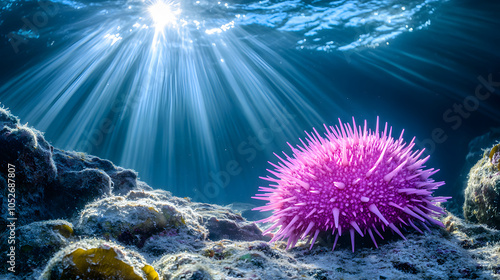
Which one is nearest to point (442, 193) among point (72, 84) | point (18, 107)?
point (72, 84)

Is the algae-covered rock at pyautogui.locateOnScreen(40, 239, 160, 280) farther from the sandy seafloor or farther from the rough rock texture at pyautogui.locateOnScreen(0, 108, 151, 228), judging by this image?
the rough rock texture at pyautogui.locateOnScreen(0, 108, 151, 228)

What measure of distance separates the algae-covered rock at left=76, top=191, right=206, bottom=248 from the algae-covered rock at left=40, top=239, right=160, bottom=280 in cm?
78

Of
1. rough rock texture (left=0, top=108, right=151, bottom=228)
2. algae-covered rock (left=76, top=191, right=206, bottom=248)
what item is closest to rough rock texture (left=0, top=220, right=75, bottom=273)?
algae-covered rock (left=76, top=191, right=206, bottom=248)

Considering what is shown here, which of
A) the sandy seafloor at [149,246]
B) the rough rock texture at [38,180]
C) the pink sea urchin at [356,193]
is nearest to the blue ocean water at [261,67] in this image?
the pink sea urchin at [356,193]

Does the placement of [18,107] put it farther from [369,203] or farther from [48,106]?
[369,203]

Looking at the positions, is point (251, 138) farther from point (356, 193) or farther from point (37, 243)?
point (37, 243)

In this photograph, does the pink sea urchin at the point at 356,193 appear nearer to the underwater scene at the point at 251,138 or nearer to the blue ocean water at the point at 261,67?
the underwater scene at the point at 251,138

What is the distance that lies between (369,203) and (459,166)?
13853mm

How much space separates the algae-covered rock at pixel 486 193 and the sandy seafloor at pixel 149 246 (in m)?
0.43

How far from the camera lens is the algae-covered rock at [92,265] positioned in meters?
1.34

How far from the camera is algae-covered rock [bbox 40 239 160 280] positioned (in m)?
1.34

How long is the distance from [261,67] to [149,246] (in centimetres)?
1799

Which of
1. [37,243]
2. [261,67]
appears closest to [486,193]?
[37,243]

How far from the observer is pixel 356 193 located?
2320 millimetres
